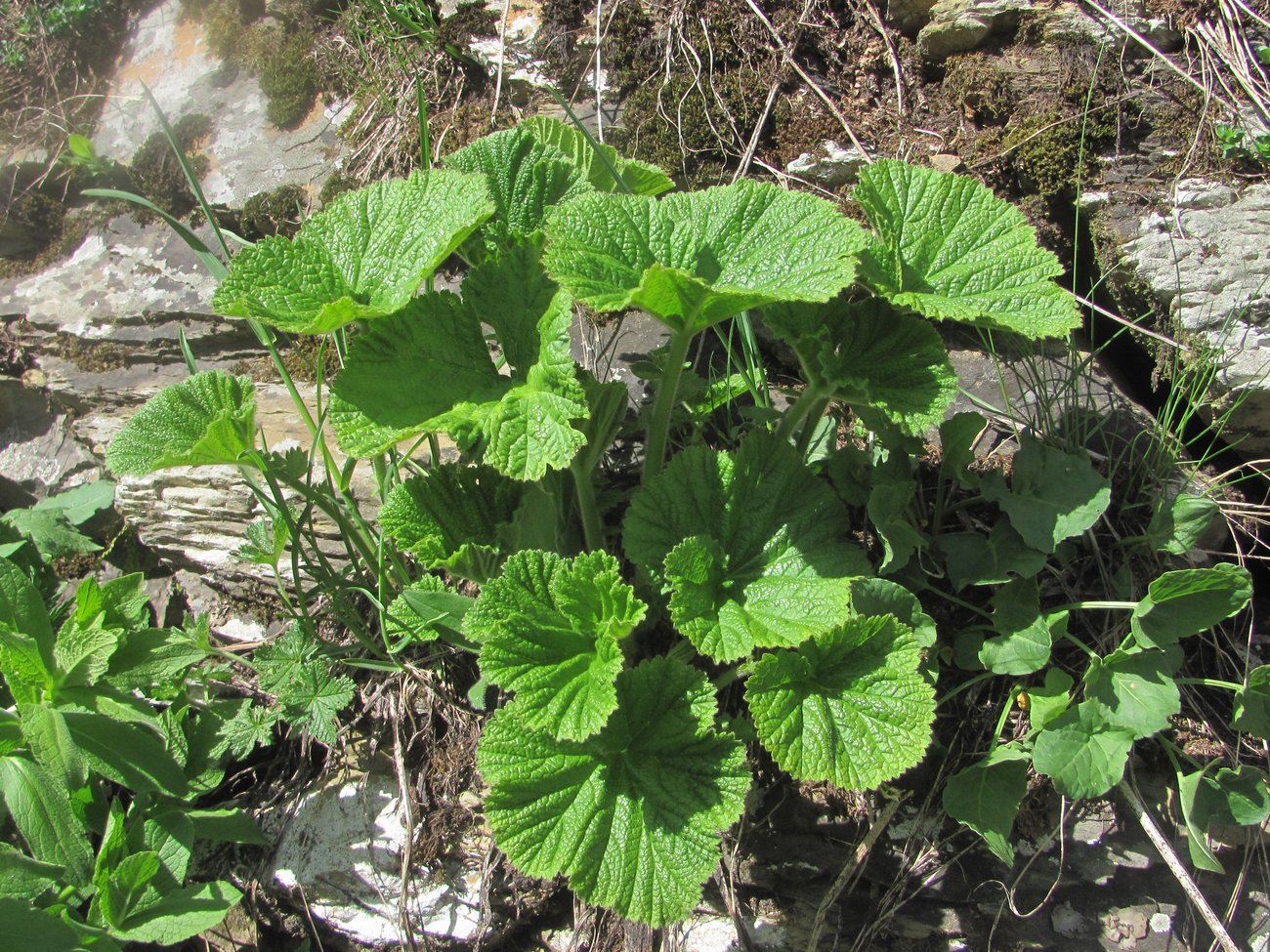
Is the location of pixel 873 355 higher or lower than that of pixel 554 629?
higher

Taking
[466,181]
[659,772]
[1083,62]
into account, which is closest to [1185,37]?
[1083,62]

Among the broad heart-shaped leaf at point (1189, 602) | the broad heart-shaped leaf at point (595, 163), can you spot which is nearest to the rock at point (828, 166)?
the broad heart-shaped leaf at point (595, 163)

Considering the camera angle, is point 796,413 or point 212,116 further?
point 212,116

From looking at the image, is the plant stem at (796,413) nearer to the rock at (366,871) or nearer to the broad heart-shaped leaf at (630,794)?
the broad heart-shaped leaf at (630,794)

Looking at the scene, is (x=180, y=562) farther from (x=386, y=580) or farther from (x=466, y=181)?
(x=466, y=181)

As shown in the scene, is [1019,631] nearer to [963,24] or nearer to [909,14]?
[963,24]

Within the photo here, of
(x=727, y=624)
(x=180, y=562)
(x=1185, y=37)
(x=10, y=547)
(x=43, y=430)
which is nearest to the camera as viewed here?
(x=727, y=624)

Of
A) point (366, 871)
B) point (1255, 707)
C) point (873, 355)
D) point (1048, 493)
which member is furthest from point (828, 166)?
point (366, 871)

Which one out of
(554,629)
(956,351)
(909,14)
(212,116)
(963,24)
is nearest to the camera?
(554,629)
